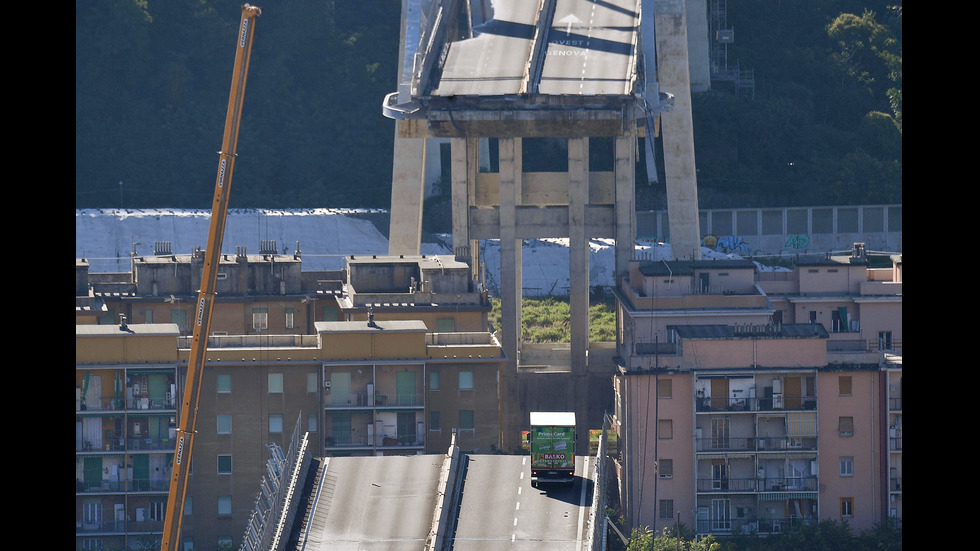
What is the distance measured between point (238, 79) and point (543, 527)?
13.9m

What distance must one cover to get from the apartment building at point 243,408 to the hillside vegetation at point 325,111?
169 feet

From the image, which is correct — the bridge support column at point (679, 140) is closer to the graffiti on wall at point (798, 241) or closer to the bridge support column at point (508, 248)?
the bridge support column at point (508, 248)

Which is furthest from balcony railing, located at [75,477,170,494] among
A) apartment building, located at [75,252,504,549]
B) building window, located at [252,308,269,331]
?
building window, located at [252,308,269,331]

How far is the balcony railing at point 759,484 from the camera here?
53188 mm

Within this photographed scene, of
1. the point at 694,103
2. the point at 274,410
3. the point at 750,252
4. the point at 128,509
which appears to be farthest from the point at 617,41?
the point at 694,103

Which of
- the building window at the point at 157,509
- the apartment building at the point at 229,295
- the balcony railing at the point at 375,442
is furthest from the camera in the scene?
the apartment building at the point at 229,295

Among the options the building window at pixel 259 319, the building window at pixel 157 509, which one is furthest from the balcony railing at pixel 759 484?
the building window at pixel 259 319

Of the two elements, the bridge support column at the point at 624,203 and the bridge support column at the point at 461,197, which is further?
the bridge support column at the point at 624,203

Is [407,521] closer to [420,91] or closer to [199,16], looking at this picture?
[420,91]

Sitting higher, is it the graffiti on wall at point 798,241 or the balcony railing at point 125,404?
the graffiti on wall at point 798,241

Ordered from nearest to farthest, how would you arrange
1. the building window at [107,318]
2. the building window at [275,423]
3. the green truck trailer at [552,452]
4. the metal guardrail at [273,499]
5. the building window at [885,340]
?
the metal guardrail at [273,499]
the green truck trailer at [552,452]
the building window at [275,423]
the building window at [107,318]
the building window at [885,340]

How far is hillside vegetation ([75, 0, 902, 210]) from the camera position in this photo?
10775 cm

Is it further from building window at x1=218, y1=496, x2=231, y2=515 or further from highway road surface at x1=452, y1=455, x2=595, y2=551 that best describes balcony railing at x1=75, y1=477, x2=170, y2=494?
highway road surface at x1=452, y1=455, x2=595, y2=551
